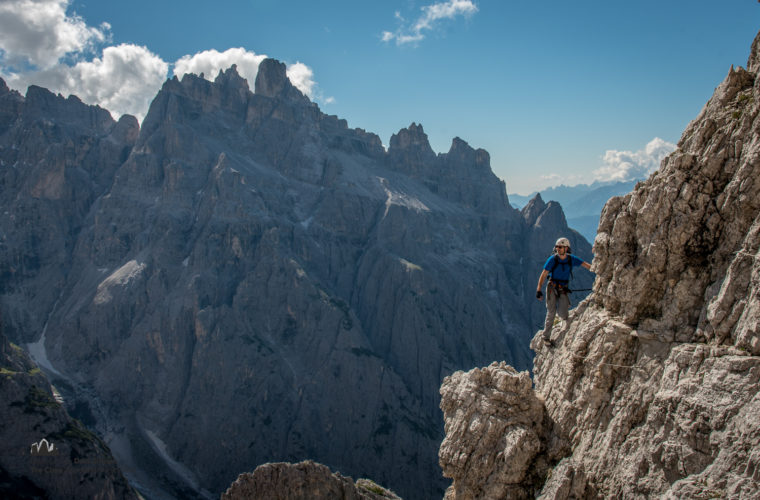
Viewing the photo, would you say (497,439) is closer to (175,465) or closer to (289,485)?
(289,485)

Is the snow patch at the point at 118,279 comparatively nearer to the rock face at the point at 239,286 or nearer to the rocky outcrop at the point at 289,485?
the rock face at the point at 239,286

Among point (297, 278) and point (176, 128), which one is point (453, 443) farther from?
point (176, 128)

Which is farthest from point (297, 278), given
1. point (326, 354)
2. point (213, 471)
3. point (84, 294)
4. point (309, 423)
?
point (84, 294)

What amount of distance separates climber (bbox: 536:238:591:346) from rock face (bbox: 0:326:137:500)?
8443 centimetres

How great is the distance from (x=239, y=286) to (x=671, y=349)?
457 feet

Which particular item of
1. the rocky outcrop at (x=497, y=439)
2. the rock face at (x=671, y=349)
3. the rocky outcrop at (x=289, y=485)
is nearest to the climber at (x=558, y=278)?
the rock face at (x=671, y=349)

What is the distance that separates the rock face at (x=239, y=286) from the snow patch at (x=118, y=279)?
0.78 m

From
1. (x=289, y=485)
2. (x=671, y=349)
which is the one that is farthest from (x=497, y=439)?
(x=289, y=485)

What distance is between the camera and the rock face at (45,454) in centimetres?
7388

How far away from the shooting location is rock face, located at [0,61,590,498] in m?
122

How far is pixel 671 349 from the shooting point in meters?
13.7

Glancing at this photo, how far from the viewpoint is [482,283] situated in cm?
17662

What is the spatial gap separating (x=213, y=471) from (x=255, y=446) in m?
10.8

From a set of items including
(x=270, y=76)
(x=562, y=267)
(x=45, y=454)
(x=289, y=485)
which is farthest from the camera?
(x=270, y=76)
